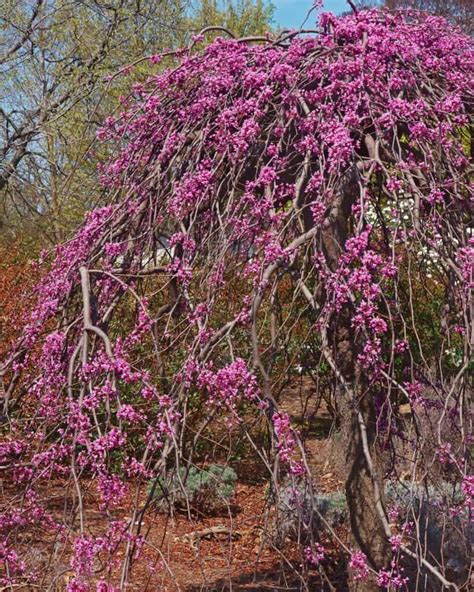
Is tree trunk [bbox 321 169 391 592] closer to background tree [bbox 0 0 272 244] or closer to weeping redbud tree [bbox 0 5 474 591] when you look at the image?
weeping redbud tree [bbox 0 5 474 591]

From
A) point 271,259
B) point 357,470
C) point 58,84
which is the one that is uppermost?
point 58,84

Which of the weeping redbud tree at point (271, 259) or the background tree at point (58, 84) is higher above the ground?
the background tree at point (58, 84)

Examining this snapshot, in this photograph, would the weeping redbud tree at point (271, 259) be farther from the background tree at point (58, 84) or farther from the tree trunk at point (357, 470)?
the background tree at point (58, 84)

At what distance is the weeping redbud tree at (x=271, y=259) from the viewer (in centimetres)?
214

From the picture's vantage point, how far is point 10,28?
10.5 metres

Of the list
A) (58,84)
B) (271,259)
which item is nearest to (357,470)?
(271,259)

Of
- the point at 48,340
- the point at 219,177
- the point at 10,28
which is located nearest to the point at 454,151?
the point at 219,177

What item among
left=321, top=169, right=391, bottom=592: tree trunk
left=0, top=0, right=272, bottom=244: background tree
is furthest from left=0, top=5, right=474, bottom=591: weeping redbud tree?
left=0, top=0, right=272, bottom=244: background tree

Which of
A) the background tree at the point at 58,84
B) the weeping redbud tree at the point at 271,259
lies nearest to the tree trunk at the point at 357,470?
the weeping redbud tree at the point at 271,259

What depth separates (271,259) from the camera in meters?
2.25

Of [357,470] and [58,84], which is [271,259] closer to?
[357,470]

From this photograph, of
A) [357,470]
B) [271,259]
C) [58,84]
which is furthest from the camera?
[58,84]

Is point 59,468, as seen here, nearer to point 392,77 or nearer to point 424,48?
point 392,77

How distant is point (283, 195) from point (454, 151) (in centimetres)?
57
